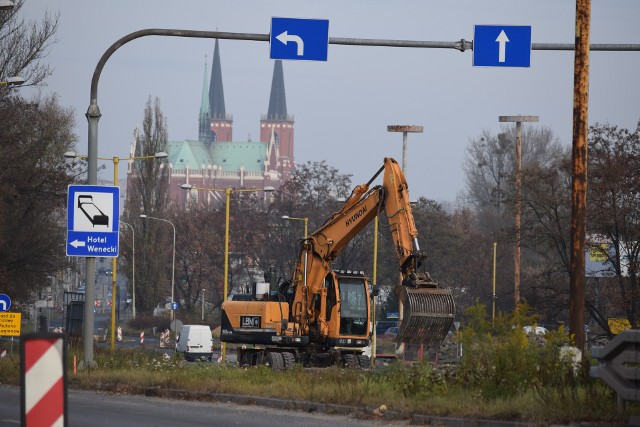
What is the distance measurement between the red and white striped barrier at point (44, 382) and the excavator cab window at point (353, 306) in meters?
28.5

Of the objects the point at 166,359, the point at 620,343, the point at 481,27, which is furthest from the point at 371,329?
the point at 620,343

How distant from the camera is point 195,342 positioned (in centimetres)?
6097

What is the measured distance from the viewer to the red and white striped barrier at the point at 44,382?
6.82 meters

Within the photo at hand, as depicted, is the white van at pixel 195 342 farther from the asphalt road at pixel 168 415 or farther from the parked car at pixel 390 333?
the asphalt road at pixel 168 415

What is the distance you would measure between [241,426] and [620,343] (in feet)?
16.6

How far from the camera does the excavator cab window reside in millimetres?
35406

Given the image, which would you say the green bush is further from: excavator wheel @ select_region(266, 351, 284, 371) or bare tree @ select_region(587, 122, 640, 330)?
bare tree @ select_region(587, 122, 640, 330)

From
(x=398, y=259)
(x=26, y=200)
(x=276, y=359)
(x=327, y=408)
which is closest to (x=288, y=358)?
(x=276, y=359)

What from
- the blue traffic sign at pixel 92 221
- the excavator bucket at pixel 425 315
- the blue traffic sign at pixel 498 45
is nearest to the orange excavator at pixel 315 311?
the excavator bucket at pixel 425 315

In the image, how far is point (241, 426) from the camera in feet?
54.6

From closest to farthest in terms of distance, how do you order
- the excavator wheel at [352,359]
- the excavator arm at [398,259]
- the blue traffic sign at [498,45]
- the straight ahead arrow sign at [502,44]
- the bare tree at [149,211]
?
the blue traffic sign at [498,45] < the straight ahead arrow sign at [502,44] < the excavator arm at [398,259] < the excavator wheel at [352,359] < the bare tree at [149,211]

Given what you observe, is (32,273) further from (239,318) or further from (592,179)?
(592,179)

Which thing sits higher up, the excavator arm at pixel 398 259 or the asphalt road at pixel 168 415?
the excavator arm at pixel 398 259

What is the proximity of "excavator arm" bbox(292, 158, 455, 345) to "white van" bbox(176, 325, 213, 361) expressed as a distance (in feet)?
82.2
